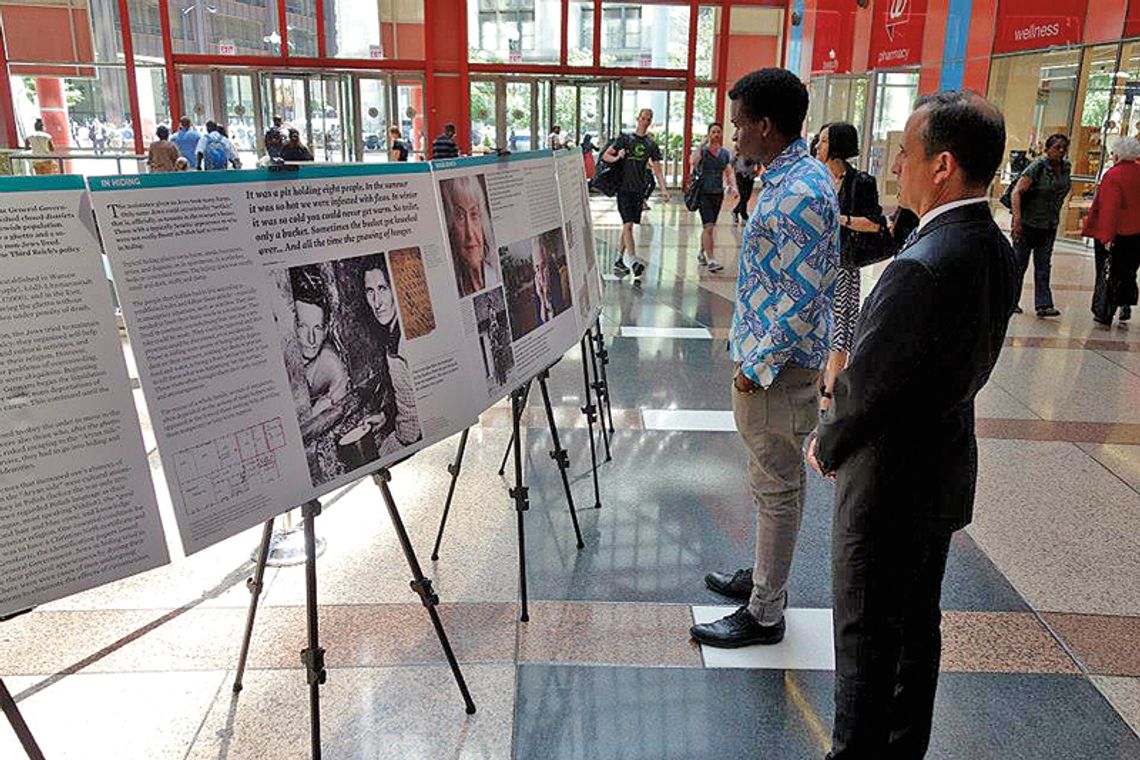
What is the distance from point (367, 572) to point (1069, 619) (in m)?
2.85

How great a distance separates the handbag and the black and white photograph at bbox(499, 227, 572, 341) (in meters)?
2.44

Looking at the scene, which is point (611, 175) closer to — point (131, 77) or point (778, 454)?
point (778, 454)

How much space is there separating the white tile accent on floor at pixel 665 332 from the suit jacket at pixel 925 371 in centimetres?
568

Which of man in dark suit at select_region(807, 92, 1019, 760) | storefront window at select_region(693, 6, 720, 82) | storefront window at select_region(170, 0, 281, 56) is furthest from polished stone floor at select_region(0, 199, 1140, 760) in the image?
storefront window at select_region(693, 6, 720, 82)

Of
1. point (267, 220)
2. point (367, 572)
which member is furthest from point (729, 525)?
point (267, 220)

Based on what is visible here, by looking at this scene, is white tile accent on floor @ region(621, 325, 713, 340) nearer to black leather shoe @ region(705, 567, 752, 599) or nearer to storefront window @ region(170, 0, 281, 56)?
black leather shoe @ region(705, 567, 752, 599)

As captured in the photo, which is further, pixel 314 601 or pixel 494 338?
pixel 494 338

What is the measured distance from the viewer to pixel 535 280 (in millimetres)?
3469

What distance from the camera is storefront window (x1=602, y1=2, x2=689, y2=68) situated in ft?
74.1

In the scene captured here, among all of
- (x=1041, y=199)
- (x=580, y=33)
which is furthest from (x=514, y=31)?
(x=1041, y=199)

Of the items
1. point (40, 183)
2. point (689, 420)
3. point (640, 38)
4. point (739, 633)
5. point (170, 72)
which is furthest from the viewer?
point (640, 38)

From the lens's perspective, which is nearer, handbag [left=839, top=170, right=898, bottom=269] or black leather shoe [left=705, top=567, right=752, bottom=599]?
black leather shoe [left=705, top=567, right=752, bottom=599]

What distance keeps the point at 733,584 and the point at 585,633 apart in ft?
2.24

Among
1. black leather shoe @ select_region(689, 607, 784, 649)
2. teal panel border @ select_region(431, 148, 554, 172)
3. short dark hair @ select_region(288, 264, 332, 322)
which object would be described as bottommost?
black leather shoe @ select_region(689, 607, 784, 649)
